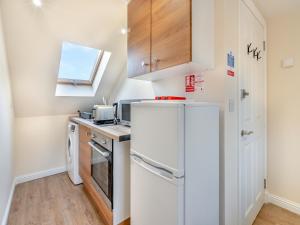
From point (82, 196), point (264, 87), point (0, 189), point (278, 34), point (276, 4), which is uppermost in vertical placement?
point (276, 4)

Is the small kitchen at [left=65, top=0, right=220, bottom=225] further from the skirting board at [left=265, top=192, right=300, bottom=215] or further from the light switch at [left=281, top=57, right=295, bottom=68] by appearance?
the skirting board at [left=265, top=192, right=300, bottom=215]

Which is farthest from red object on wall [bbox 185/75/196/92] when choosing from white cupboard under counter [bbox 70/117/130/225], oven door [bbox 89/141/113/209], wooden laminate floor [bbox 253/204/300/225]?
wooden laminate floor [bbox 253/204/300/225]

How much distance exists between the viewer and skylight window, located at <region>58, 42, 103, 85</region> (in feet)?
8.24

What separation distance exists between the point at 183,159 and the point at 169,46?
0.84m

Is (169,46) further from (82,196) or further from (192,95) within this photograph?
(82,196)

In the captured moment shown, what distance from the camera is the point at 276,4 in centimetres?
155

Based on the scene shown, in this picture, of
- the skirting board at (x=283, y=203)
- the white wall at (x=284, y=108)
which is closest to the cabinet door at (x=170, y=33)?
the white wall at (x=284, y=108)

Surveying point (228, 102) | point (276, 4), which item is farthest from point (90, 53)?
point (276, 4)

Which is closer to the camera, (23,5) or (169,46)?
(169,46)

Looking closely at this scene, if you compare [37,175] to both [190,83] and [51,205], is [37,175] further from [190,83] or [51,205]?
[190,83]

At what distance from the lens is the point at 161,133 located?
983 millimetres

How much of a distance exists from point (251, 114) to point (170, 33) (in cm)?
110

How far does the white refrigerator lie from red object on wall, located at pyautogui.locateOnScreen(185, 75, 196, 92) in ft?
1.15

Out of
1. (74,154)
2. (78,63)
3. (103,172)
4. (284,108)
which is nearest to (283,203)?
(284,108)
